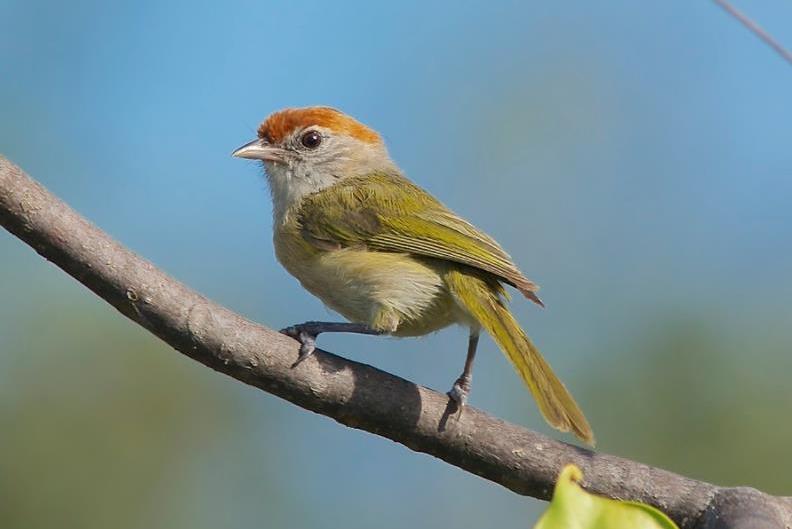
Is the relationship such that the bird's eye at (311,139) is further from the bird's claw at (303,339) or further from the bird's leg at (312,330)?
the bird's claw at (303,339)

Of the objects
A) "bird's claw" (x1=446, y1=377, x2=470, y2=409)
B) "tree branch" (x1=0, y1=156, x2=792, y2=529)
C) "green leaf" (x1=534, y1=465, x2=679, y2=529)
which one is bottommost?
"green leaf" (x1=534, y1=465, x2=679, y2=529)

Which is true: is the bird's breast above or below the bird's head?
below

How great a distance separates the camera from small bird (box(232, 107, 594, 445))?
4.09 meters

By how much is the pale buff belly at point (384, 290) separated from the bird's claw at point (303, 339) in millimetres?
700

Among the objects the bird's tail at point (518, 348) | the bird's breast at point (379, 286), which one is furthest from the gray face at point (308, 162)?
the bird's tail at point (518, 348)

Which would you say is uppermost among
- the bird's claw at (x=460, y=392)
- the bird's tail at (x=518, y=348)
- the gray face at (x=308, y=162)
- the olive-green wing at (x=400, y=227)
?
the gray face at (x=308, y=162)

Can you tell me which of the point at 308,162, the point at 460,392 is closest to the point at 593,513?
the point at 460,392

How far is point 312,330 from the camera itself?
147 inches

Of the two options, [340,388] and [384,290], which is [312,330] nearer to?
[340,388]

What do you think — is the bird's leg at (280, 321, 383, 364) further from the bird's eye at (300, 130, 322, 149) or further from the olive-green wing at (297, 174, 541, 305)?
the bird's eye at (300, 130, 322, 149)

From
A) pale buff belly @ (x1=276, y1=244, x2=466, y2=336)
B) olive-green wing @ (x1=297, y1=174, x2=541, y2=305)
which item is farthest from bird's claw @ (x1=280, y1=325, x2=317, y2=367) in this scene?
olive-green wing @ (x1=297, y1=174, x2=541, y2=305)

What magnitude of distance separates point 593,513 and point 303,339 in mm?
1796

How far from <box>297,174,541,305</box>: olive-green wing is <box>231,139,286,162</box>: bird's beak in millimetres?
355

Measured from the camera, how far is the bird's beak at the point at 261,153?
536cm
